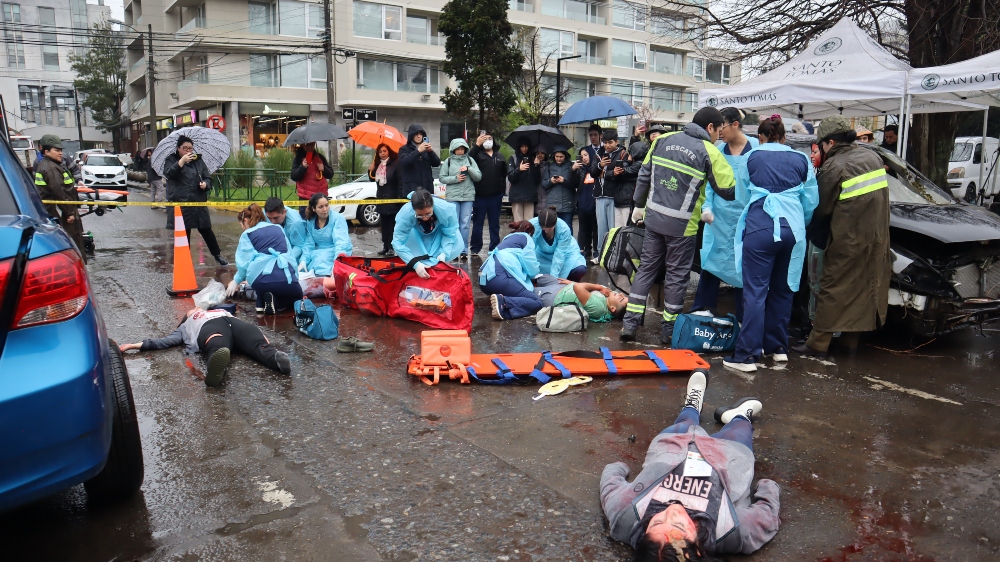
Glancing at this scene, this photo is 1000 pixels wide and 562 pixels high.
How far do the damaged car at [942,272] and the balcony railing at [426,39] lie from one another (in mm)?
38730

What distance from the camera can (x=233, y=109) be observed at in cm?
3862

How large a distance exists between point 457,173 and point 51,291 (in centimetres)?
831

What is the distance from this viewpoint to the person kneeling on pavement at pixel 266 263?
746 centimetres

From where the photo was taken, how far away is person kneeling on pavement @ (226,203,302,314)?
24.5 ft

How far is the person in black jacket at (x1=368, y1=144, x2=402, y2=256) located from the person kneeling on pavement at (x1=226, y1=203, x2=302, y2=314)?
338 centimetres

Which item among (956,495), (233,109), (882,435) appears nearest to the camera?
(956,495)

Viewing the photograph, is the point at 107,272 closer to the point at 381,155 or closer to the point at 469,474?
the point at 381,155

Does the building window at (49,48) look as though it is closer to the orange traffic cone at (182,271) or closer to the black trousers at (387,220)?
the black trousers at (387,220)

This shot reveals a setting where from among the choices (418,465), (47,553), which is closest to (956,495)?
(418,465)

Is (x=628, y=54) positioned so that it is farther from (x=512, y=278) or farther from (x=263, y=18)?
(x=512, y=278)

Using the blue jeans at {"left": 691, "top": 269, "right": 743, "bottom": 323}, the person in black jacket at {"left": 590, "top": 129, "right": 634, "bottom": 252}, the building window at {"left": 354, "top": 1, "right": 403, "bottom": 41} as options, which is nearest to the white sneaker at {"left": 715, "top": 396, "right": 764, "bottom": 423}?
the blue jeans at {"left": 691, "top": 269, "right": 743, "bottom": 323}

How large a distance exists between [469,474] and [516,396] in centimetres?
135

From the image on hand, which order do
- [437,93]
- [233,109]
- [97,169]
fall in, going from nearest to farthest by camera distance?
[97,169] → [233,109] → [437,93]

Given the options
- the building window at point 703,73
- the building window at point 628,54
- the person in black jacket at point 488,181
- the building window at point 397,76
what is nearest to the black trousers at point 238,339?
the person in black jacket at point 488,181
